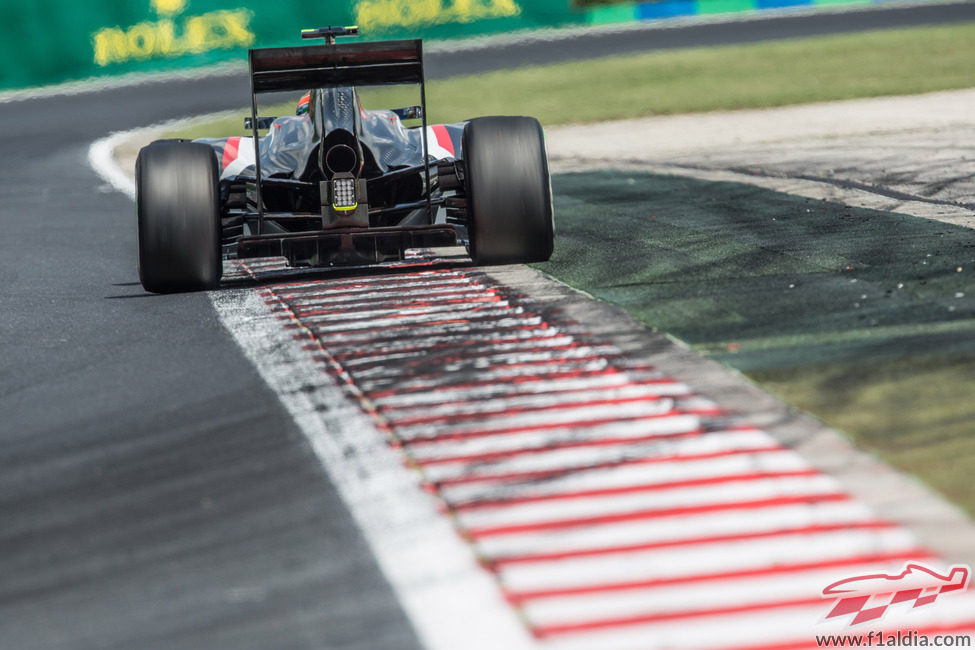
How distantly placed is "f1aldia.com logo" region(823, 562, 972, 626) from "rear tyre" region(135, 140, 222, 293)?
17.6ft

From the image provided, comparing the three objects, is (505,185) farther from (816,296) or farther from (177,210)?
(816,296)

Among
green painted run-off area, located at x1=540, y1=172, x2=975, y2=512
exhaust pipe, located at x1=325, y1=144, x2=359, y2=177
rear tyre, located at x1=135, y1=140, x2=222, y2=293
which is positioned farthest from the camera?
exhaust pipe, located at x1=325, y1=144, x2=359, y2=177

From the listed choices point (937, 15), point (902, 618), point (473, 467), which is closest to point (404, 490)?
point (473, 467)

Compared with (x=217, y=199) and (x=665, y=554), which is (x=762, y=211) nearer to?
(x=217, y=199)

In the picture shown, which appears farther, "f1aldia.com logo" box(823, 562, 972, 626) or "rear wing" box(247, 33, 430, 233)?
"rear wing" box(247, 33, 430, 233)

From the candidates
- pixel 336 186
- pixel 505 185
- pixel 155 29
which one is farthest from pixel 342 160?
pixel 155 29

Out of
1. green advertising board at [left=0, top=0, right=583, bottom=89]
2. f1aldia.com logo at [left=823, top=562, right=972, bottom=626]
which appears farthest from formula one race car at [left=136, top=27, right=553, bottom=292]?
green advertising board at [left=0, top=0, right=583, bottom=89]

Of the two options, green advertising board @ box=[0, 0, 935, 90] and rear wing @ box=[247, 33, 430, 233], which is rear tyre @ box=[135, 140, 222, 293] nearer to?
rear wing @ box=[247, 33, 430, 233]

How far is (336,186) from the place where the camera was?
8.90m

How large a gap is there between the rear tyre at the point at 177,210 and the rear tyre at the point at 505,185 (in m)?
1.48

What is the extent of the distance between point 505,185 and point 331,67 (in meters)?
1.22

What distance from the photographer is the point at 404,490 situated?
4.93 m

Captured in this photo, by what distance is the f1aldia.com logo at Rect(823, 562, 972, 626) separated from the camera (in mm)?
3828

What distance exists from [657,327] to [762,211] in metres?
4.23
